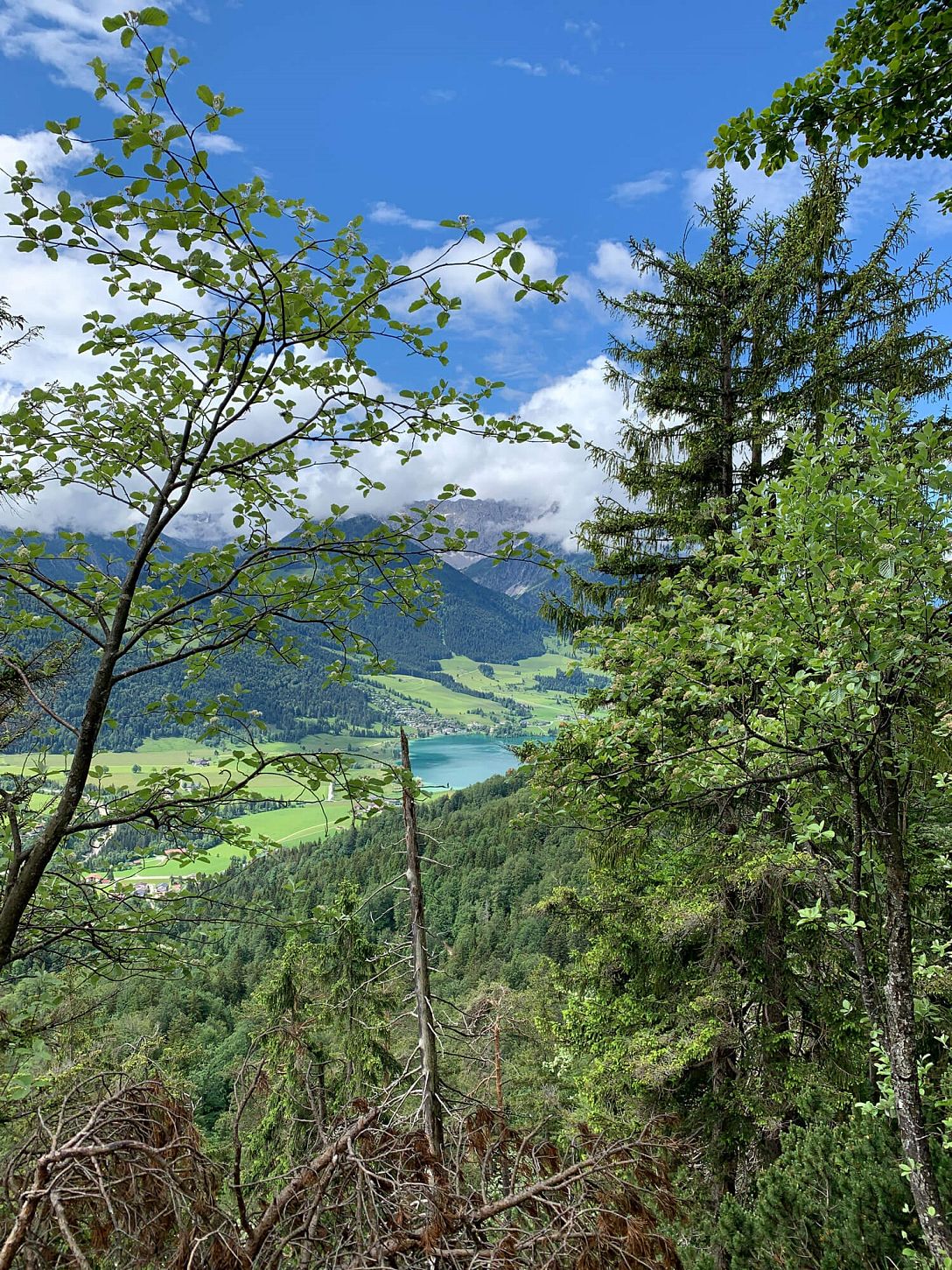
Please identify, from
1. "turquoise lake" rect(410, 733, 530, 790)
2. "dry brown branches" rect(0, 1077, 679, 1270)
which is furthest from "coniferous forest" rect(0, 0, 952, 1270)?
"turquoise lake" rect(410, 733, 530, 790)

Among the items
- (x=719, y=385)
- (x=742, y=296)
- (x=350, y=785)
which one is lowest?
(x=350, y=785)

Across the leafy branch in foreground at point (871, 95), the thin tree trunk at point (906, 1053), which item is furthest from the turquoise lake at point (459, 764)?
the leafy branch in foreground at point (871, 95)

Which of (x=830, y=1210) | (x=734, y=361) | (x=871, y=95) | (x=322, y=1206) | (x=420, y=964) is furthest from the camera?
(x=734, y=361)

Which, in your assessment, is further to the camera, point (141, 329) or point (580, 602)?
point (580, 602)

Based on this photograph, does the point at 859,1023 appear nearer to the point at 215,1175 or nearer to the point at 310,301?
the point at 215,1175

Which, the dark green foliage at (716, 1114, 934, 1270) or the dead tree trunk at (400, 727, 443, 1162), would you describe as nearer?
the dead tree trunk at (400, 727, 443, 1162)

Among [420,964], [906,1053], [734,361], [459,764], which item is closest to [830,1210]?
[906,1053]

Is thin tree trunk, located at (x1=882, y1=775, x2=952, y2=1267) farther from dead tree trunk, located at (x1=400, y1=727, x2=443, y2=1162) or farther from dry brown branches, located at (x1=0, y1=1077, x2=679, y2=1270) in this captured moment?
dry brown branches, located at (x1=0, y1=1077, x2=679, y2=1270)

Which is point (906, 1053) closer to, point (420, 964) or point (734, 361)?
point (420, 964)

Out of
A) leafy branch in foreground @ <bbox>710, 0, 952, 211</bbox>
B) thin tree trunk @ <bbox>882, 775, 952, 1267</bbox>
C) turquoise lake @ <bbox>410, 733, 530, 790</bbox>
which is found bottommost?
turquoise lake @ <bbox>410, 733, 530, 790</bbox>

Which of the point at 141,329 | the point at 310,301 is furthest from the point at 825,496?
the point at 141,329

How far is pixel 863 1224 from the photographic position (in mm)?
5312

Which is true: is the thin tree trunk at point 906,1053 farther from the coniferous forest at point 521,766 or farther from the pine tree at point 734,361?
the pine tree at point 734,361

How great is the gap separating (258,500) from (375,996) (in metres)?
11.9
